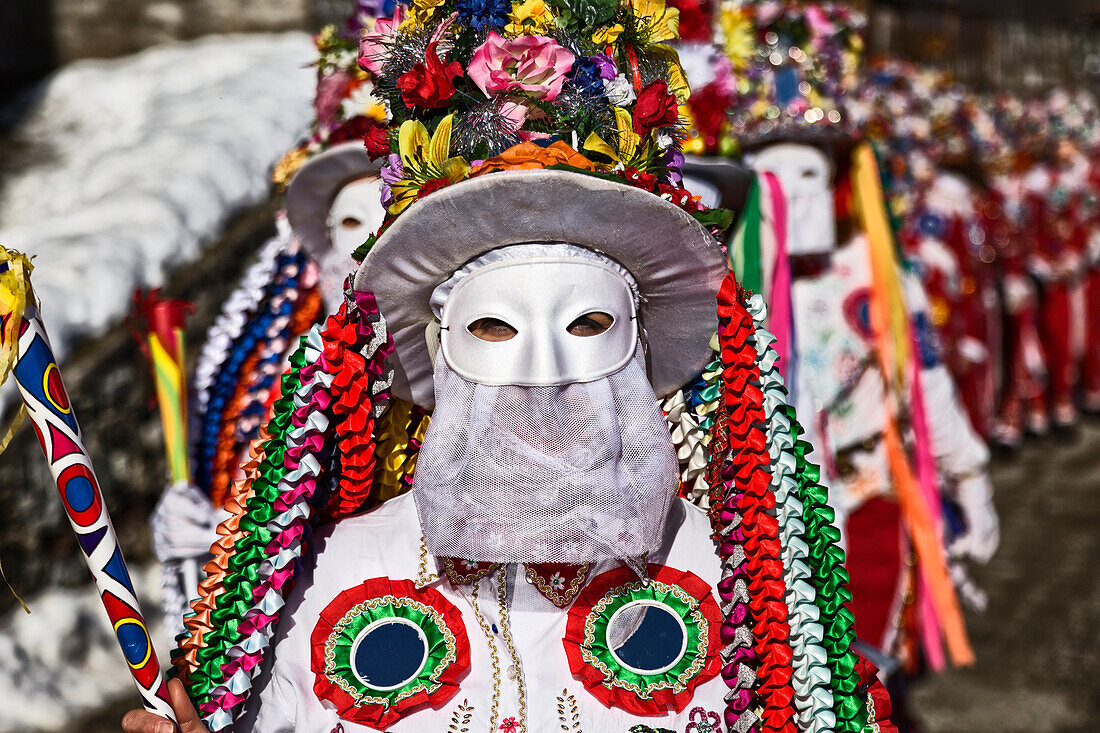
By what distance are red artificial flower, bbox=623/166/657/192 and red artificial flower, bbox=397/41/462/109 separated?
366mm

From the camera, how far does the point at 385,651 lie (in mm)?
2191

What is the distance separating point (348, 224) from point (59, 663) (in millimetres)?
2135

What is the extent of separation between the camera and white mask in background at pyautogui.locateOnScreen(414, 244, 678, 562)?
2051mm

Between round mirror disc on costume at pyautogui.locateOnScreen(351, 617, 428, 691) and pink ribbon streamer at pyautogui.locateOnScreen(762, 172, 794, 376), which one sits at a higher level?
pink ribbon streamer at pyautogui.locateOnScreen(762, 172, 794, 376)

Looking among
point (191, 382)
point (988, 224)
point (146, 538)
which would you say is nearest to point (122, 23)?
point (191, 382)

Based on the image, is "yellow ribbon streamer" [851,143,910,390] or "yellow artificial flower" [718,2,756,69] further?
"yellow artificial flower" [718,2,756,69]

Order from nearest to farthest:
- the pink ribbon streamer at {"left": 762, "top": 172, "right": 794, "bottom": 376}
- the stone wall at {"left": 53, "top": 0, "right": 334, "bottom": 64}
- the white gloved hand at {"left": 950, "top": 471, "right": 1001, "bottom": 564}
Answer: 1. the pink ribbon streamer at {"left": 762, "top": 172, "right": 794, "bottom": 376}
2. the white gloved hand at {"left": 950, "top": 471, "right": 1001, "bottom": 564}
3. the stone wall at {"left": 53, "top": 0, "right": 334, "bottom": 64}

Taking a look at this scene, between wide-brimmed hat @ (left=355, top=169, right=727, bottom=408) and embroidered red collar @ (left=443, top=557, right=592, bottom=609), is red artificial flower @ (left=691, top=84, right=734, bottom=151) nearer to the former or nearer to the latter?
wide-brimmed hat @ (left=355, top=169, right=727, bottom=408)

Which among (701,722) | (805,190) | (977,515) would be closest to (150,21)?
(805,190)

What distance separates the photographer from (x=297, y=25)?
25.2 ft

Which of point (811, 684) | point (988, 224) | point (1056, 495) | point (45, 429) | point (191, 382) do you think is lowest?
point (1056, 495)

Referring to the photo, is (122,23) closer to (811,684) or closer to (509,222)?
(509,222)

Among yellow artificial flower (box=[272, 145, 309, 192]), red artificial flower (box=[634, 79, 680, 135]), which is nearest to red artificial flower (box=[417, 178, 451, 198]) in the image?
red artificial flower (box=[634, 79, 680, 135])

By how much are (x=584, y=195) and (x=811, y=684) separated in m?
0.94
